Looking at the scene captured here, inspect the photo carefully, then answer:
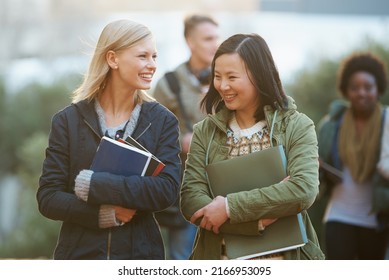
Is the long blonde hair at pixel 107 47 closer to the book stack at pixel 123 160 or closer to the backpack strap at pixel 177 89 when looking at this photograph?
the book stack at pixel 123 160

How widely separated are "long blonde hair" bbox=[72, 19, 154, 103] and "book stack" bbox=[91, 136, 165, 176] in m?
0.22

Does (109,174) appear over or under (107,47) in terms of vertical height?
under

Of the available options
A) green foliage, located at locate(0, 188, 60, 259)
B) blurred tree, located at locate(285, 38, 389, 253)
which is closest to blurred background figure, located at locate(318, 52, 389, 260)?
blurred tree, located at locate(285, 38, 389, 253)

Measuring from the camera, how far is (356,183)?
13.0 feet

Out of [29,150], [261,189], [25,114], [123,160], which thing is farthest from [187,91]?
[25,114]

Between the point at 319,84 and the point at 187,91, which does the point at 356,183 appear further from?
the point at 319,84

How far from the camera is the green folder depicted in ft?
8.94

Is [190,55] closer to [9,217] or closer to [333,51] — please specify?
[333,51]

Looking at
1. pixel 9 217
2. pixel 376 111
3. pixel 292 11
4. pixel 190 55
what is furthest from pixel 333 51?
pixel 9 217

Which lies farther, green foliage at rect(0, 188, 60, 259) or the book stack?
green foliage at rect(0, 188, 60, 259)

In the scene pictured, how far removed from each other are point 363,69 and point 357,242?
2.91ft

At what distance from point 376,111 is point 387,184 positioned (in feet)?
1.27

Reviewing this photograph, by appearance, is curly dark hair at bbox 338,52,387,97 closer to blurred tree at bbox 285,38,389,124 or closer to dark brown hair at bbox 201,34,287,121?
blurred tree at bbox 285,38,389,124

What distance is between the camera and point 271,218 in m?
2.70
